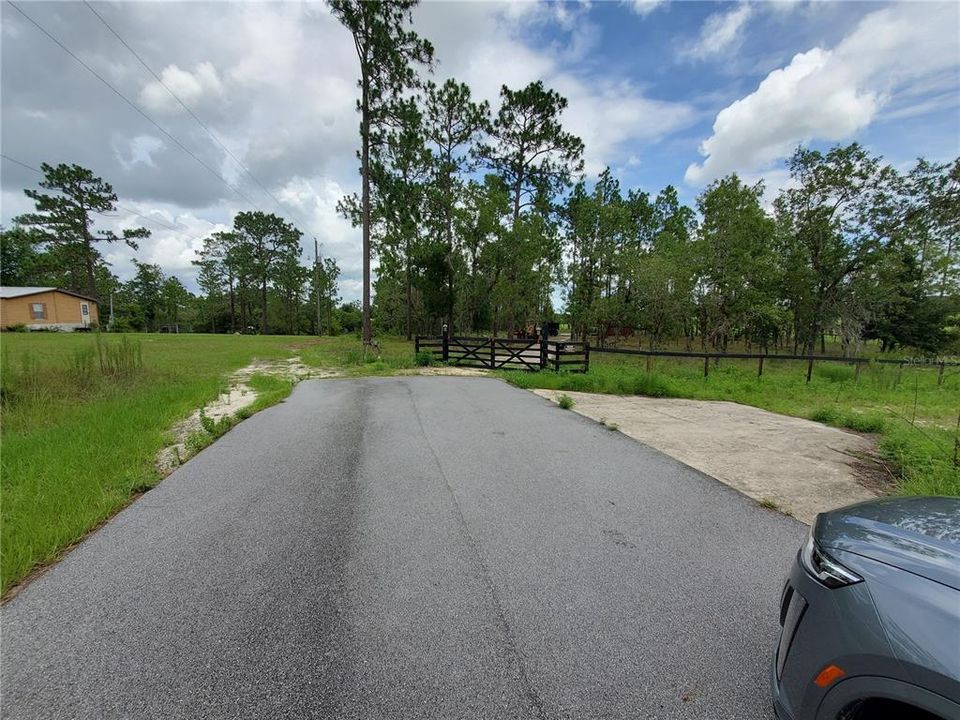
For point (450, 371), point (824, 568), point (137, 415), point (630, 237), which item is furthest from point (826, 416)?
point (630, 237)

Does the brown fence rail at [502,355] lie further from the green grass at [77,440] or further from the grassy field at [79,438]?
the green grass at [77,440]

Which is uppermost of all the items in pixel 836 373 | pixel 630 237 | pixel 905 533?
pixel 630 237

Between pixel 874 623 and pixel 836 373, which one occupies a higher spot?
pixel 874 623

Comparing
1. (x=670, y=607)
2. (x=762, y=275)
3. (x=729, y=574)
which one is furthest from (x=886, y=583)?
(x=762, y=275)

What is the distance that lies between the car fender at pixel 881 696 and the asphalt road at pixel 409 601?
52 centimetres

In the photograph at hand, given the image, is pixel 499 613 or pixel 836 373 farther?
pixel 836 373

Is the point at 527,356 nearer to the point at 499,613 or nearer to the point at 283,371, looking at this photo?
the point at 283,371

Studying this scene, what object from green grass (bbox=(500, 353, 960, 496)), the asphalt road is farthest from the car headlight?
green grass (bbox=(500, 353, 960, 496))

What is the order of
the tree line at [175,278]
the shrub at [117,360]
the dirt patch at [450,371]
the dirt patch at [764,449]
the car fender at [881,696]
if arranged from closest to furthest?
the car fender at [881,696]
the dirt patch at [764,449]
the shrub at [117,360]
the dirt patch at [450,371]
the tree line at [175,278]

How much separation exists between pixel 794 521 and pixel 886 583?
2.66 metres

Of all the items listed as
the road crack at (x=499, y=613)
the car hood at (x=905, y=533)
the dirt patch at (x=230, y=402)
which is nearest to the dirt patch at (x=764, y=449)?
the car hood at (x=905, y=533)

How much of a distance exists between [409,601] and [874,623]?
2064 mm

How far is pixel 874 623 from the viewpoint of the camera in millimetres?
1222

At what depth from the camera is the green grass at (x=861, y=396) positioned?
470cm
